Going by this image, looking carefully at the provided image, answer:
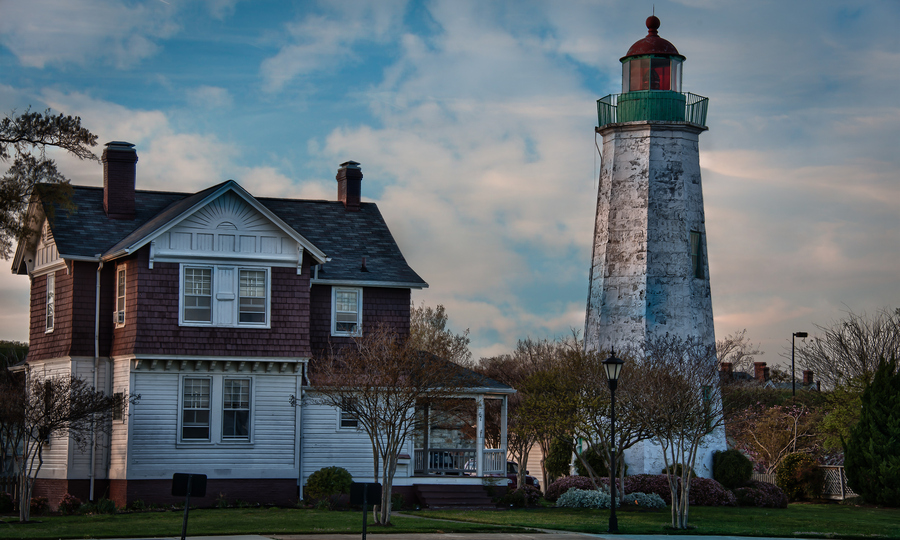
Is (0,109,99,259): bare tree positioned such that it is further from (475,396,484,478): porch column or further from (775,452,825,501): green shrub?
(775,452,825,501): green shrub

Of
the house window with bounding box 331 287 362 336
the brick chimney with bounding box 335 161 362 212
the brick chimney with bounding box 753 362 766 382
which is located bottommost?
the brick chimney with bounding box 753 362 766 382

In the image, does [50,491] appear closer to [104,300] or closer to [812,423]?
[104,300]

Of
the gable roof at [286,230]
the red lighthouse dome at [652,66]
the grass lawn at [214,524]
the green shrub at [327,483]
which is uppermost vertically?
the red lighthouse dome at [652,66]

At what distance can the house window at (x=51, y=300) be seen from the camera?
31.4 metres

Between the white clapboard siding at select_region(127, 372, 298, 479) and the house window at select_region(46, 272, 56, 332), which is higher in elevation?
the house window at select_region(46, 272, 56, 332)

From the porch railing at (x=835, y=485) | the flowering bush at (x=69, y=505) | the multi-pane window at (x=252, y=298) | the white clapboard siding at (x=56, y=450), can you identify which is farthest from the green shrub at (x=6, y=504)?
the porch railing at (x=835, y=485)

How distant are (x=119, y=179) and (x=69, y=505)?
9677 mm

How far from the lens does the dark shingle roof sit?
30.3 m

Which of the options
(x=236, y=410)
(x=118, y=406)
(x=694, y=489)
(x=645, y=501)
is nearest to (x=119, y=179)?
(x=118, y=406)

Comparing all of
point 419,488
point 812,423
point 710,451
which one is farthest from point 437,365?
point 812,423

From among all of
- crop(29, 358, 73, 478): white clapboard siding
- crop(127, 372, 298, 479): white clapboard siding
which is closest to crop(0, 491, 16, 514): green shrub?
crop(29, 358, 73, 478): white clapboard siding

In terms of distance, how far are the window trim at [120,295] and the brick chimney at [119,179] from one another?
8.69ft

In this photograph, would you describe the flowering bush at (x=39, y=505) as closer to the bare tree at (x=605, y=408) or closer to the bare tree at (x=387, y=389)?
the bare tree at (x=387, y=389)

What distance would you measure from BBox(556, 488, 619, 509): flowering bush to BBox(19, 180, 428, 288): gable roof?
7.54 m
